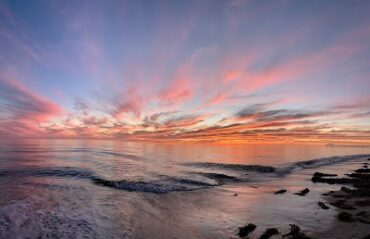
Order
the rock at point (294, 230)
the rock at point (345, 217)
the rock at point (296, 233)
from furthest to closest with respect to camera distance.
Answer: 1. the rock at point (345, 217)
2. the rock at point (294, 230)
3. the rock at point (296, 233)

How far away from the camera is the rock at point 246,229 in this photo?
36.6ft

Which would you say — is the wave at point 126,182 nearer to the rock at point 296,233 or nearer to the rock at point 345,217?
the rock at point 296,233

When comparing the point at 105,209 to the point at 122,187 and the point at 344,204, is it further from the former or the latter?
the point at 344,204

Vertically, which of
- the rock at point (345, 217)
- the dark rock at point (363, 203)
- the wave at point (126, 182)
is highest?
the wave at point (126, 182)

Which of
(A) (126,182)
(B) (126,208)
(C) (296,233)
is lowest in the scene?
(C) (296,233)

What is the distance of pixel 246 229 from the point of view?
37.9 ft

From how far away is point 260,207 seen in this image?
16.3 m

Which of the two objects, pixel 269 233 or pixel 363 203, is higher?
pixel 269 233

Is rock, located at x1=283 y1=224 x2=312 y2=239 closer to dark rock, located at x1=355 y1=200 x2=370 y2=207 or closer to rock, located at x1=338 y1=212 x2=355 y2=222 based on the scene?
rock, located at x1=338 y1=212 x2=355 y2=222

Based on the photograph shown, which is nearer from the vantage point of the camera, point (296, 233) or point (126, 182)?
point (296, 233)

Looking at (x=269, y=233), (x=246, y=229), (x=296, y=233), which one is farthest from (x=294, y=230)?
(x=246, y=229)

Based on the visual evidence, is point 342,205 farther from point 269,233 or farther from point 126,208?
point 126,208

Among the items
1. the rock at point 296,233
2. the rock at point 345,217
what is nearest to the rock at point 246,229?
the rock at point 296,233

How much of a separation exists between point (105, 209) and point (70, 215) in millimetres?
2083
